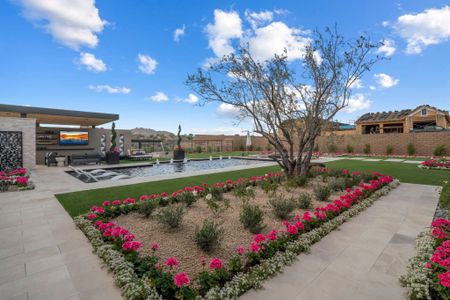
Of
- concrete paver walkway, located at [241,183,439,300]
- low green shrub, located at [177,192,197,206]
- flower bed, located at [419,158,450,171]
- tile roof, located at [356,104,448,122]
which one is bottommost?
concrete paver walkway, located at [241,183,439,300]

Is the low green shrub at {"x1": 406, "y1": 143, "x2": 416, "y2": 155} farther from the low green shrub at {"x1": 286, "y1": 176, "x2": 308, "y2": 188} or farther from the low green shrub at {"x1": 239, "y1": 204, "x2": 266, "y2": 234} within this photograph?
the low green shrub at {"x1": 239, "y1": 204, "x2": 266, "y2": 234}

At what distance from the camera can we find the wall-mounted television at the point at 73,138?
15.9m

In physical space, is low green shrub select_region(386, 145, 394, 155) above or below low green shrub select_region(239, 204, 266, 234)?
above

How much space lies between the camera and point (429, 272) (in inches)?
89.2

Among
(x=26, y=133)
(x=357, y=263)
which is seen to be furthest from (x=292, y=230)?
(x=26, y=133)

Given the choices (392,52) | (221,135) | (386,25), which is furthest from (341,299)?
(221,135)

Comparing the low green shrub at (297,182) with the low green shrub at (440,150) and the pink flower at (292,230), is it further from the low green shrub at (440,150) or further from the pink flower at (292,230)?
the low green shrub at (440,150)

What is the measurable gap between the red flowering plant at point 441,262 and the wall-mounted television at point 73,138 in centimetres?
1942

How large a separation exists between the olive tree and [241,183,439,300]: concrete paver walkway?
12.0 feet

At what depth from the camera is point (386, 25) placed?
7.52 metres

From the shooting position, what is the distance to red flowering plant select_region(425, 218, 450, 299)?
6.41 ft

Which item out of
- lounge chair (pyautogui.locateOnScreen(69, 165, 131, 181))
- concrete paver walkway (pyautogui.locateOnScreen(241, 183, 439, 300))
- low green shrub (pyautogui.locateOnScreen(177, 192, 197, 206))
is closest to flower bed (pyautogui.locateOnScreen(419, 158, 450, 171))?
concrete paver walkway (pyautogui.locateOnScreen(241, 183, 439, 300))

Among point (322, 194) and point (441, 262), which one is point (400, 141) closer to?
point (322, 194)

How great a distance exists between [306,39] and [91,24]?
834 cm
